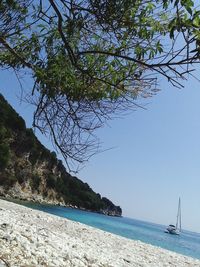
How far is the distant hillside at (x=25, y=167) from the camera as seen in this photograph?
96.8 metres

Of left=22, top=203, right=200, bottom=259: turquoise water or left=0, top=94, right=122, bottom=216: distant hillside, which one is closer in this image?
left=22, top=203, right=200, bottom=259: turquoise water

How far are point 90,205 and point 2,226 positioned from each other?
16802 centimetres

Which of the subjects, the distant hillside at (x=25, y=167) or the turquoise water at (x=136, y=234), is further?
the distant hillside at (x=25, y=167)

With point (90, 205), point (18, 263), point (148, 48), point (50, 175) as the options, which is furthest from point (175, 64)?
point (90, 205)

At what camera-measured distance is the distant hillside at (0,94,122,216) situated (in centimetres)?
9685

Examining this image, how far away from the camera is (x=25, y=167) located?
4414 inches

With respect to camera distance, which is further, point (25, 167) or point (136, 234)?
point (25, 167)

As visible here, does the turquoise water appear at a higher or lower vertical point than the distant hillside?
lower

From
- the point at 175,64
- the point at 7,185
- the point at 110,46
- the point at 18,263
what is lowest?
the point at 18,263

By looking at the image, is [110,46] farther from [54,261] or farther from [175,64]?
[54,261]

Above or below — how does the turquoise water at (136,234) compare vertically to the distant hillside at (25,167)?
below

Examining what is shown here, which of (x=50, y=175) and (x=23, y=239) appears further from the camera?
(x=50, y=175)

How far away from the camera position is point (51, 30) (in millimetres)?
5926

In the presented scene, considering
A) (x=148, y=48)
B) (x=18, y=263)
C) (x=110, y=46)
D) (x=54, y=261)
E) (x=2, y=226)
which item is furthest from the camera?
(x=2, y=226)
